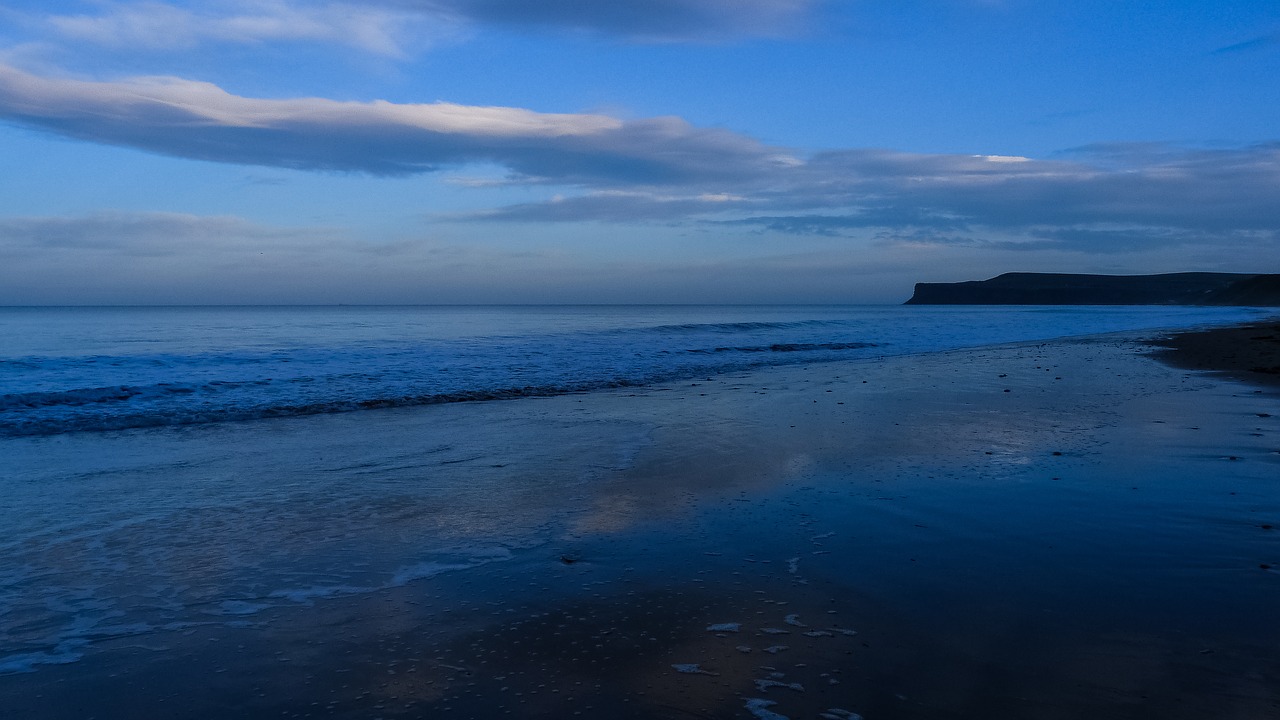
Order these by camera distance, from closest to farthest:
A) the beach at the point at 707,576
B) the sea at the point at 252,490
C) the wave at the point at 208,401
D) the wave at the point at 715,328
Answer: the beach at the point at 707,576 → the sea at the point at 252,490 → the wave at the point at 208,401 → the wave at the point at 715,328

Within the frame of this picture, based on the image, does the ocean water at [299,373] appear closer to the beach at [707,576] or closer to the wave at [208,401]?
the wave at [208,401]

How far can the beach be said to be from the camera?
2.87 metres

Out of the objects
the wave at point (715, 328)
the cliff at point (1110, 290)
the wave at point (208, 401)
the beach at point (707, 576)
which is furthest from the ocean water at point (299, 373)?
the cliff at point (1110, 290)

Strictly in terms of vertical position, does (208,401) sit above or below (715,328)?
below

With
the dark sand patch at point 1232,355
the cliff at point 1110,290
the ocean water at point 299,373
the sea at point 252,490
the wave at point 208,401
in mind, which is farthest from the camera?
the cliff at point 1110,290

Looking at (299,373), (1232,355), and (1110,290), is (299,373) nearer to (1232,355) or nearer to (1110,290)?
(1232,355)

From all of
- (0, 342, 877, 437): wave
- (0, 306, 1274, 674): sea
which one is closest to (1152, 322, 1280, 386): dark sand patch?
(0, 342, 877, 437): wave

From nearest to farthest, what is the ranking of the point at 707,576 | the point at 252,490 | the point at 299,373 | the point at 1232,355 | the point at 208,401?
the point at 707,576
the point at 252,490
the point at 208,401
the point at 299,373
the point at 1232,355

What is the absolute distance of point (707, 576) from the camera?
4086 millimetres

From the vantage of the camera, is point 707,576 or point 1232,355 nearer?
point 707,576

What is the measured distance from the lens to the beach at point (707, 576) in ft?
9.40

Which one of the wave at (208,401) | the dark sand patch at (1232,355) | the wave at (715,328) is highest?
the wave at (715,328)

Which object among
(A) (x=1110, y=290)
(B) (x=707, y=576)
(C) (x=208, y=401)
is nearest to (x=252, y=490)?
(B) (x=707, y=576)

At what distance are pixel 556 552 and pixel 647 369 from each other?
14.3 meters
